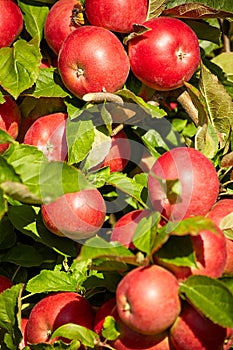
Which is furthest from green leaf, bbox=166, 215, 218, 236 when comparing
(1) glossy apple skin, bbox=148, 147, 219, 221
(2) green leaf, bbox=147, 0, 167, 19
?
(2) green leaf, bbox=147, 0, 167, 19

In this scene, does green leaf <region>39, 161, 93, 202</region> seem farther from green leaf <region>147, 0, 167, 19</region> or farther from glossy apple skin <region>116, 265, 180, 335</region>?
green leaf <region>147, 0, 167, 19</region>

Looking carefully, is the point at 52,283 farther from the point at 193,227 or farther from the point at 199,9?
the point at 199,9

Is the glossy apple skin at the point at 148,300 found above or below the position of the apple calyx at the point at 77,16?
below

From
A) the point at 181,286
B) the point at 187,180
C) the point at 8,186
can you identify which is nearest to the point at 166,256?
the point at 181,286

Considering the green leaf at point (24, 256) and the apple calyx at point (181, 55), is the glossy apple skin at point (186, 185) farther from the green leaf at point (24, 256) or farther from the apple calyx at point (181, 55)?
the green leaf at point (24, 256)

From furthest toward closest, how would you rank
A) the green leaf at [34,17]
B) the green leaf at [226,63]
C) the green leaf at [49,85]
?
the green leaf at [226,63] → the green leaf at [34,17] → the green leaf at [49,85]

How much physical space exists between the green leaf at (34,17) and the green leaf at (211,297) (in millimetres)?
784

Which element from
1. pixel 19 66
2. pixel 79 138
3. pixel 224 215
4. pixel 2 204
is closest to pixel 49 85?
pixel 19 66

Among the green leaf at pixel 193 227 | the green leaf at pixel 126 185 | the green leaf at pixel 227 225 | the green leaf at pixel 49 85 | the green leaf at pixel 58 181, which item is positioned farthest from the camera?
the green leaf at pixel 49 85

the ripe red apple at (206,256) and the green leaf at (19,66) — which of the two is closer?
the ripe red apple at (206,256)

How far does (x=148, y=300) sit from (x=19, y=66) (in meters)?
0.67

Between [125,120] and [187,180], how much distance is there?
299 millimetres

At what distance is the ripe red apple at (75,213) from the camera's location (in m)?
1.42

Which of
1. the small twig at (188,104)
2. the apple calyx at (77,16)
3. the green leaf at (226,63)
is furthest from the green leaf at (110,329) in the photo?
the green leaf at (226,63)
